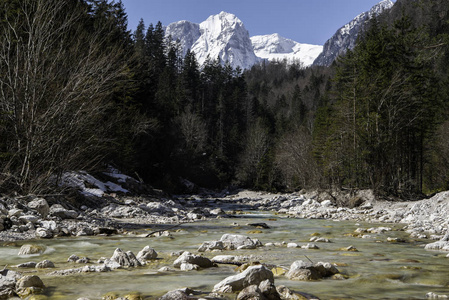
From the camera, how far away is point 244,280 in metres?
3.98

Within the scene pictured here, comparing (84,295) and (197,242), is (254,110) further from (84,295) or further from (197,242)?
(84,295)

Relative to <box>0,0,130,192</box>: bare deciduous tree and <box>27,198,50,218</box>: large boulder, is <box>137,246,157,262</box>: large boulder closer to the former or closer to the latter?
<box>27,198,50,218</box>: large boulder

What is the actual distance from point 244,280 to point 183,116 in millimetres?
45490

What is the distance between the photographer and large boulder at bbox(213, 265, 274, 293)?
3.92 metres

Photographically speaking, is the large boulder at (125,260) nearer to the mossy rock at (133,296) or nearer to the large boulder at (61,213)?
the mossy rock at (133,296)

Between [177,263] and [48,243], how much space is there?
144 inches

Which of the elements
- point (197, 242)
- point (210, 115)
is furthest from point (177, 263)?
point (210, 115)

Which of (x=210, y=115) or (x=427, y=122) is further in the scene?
(x=210, y=115)

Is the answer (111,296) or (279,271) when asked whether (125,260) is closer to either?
(111,296)

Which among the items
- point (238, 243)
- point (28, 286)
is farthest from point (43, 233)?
point (28, 286)

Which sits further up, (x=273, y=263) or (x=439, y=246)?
(x=273, y=263)

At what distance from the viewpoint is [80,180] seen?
56.1 feet

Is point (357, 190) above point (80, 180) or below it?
below

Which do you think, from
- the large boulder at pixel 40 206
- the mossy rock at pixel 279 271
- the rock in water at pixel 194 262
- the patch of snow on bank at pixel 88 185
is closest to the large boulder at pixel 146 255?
the rock in water at pixel 194 262
